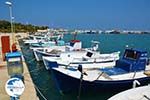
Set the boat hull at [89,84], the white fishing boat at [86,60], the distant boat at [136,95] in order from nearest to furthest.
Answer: the distant boat at [136,95]
the boat hull at [89,84]
the white fishing boat at [86,60]

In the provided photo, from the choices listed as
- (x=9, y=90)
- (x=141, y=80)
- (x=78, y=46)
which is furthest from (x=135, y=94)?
(x=78, y=46)

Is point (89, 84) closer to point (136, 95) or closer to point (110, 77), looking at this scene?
point (110, 77)

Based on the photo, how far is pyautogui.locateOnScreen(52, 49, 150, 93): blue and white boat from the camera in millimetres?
12352

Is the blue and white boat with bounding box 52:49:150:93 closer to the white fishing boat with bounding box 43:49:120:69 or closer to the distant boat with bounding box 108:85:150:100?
the white fishing boat with bounding box 43:49:120:69

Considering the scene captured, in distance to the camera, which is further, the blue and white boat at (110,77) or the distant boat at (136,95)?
the blue and white boat at (110,77)

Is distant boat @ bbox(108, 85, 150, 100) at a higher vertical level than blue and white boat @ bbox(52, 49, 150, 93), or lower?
higher

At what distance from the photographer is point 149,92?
25.0ft

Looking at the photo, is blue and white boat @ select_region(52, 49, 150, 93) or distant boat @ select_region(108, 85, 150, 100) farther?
blue and white boat @ select_region(52, 49, 150, 93)

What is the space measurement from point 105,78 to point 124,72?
4.21 feet

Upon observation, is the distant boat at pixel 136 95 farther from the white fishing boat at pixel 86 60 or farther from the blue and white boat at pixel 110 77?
the white fishing boat at pixel 86 60

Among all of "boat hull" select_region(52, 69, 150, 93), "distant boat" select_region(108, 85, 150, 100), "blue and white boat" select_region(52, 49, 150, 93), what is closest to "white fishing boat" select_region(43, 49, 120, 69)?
"blue and white boat" select_region(52, 49, 150, 93)

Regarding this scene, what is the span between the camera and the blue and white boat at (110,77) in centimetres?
1235

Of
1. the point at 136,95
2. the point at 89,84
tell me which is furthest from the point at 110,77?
the point at 136,95

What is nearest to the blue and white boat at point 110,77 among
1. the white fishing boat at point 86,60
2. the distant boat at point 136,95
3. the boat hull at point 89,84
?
the boat hull at point 89,84
